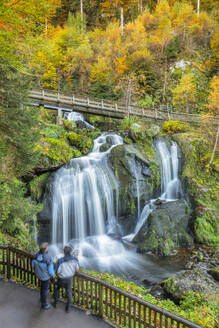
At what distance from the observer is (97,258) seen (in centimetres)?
1214

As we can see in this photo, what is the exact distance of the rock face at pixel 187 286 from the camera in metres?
8.52

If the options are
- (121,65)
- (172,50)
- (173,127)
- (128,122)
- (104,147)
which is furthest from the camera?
(172,50)

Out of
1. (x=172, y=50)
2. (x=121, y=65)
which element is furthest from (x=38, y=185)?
(x=172, y=50)

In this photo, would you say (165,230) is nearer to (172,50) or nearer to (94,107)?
(94,107)

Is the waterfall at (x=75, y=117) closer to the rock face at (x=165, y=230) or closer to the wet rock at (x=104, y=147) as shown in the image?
the wet rock at (x=104, y=147)

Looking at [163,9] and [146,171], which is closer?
[146,171]

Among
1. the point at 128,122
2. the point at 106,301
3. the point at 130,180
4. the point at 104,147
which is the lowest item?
the point at 106,301

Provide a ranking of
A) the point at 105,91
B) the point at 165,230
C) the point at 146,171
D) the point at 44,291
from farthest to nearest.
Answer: the point at 105,91 → the point at 146,171 → the point at 165,230 → the point at 44,291

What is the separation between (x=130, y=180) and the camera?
1527cm

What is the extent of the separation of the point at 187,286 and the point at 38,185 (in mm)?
9063

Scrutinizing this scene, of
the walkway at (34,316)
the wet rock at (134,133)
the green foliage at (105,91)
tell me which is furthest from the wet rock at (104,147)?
the walkway at (34,316)

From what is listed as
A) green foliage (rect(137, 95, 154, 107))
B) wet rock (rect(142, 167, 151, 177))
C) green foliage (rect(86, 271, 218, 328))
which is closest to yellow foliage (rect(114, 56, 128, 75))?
green foliage (rect(137, 95, 154, 107))

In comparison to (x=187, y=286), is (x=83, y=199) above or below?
above

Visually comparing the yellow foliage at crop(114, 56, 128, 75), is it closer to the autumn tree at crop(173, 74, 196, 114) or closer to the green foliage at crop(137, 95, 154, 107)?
the green foliage at crop(137, 95, 154, 107)
